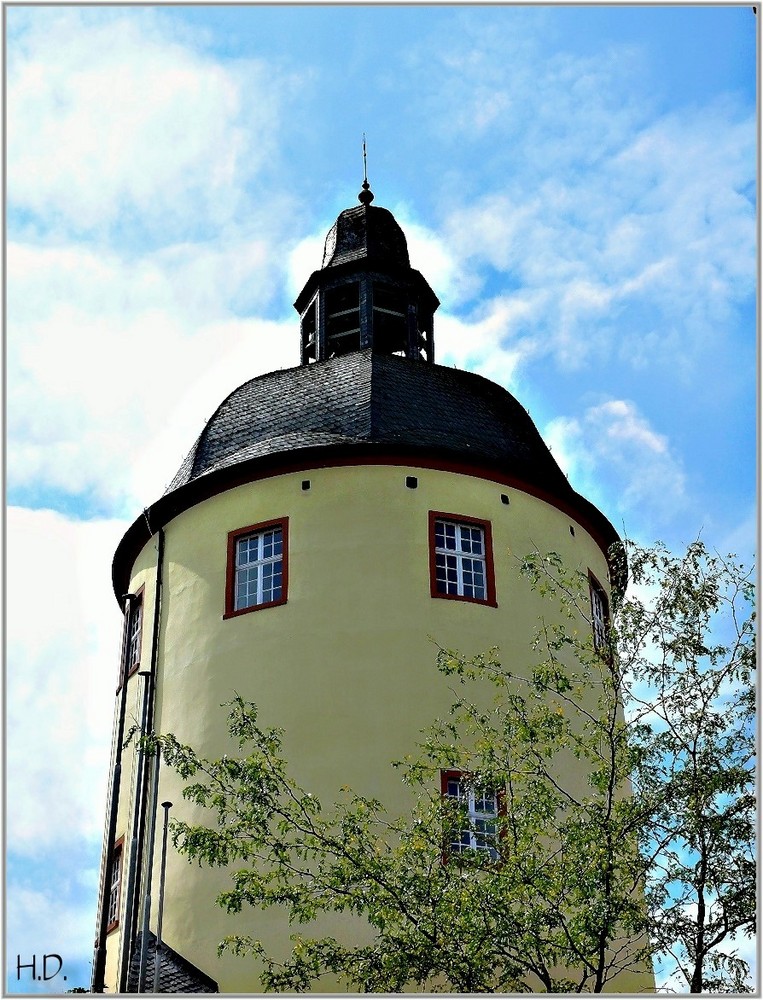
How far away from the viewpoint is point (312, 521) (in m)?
21.7

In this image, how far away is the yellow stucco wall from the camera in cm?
1975

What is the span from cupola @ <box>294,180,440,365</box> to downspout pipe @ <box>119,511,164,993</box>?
5.07 metres

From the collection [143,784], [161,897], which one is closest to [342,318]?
[143,784]

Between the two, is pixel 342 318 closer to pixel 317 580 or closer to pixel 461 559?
pixel 461 559

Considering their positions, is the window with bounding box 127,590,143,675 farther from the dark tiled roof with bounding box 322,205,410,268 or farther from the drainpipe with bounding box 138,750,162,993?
the dark tiled roof with bounding box 322,205,410,268

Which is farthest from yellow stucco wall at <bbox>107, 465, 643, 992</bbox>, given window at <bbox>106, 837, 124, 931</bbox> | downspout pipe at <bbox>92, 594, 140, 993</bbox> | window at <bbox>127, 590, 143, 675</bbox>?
window at <bbox>106, 837, 124, 931</bbox>

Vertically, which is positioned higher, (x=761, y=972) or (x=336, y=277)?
(x=336, y=277)

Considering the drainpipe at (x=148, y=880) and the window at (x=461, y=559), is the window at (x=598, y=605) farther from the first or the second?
the drainpipe at (x=148, y=880)

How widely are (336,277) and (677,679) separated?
13487 mm

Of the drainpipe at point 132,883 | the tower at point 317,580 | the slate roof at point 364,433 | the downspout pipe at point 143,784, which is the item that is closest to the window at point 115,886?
the tower at point 317,580

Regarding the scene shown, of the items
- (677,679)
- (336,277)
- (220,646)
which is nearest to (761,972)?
(677,679)

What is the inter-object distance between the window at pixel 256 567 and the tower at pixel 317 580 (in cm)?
3

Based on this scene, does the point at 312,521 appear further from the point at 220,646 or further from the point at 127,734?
the point at 127,734

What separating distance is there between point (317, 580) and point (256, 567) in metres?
1.09
